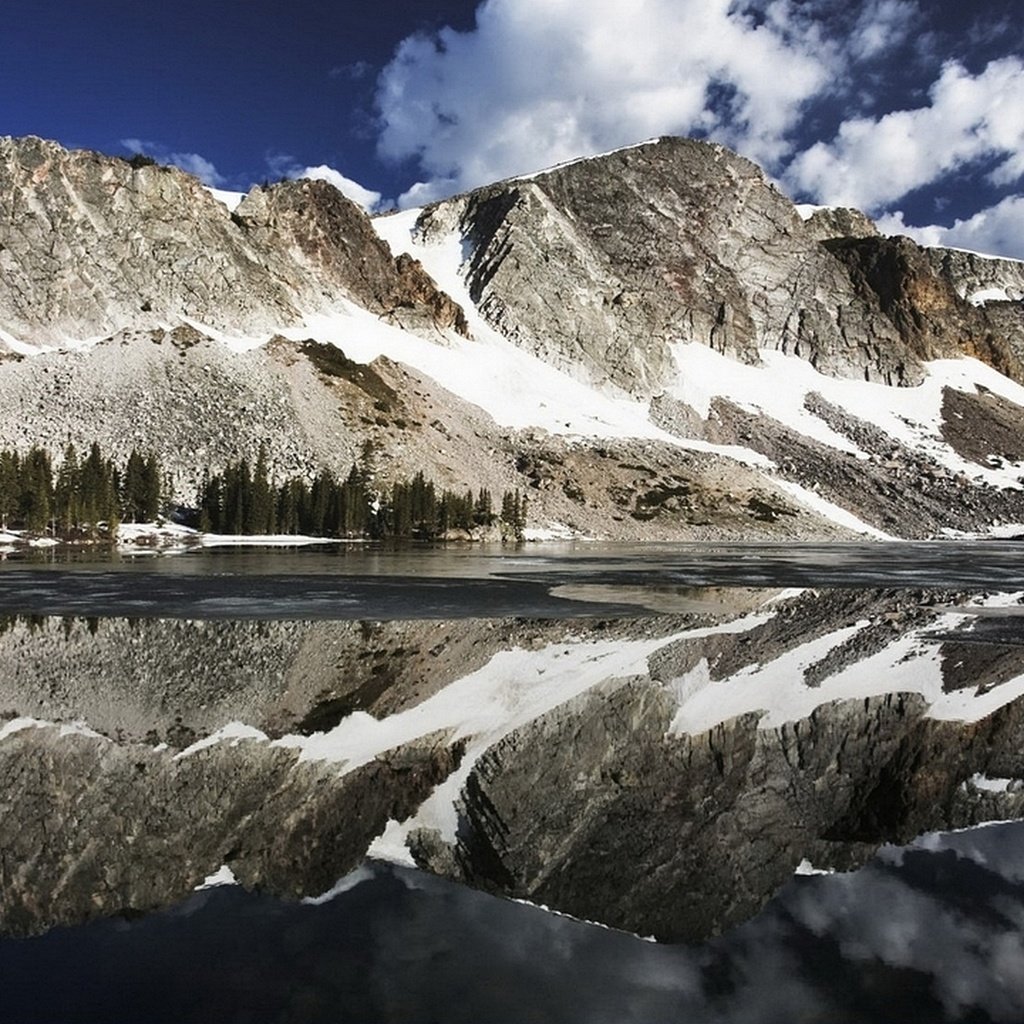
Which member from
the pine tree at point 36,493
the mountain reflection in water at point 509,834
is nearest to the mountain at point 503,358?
the pine tree at point 36,493

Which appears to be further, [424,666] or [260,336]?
[260,336]

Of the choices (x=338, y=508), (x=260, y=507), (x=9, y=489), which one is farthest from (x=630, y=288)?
(x=9, y=489)

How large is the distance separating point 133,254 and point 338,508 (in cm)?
5648

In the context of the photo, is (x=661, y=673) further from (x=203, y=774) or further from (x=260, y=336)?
(x=260, y=336)

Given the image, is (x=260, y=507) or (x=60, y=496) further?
(x=260, y=507)

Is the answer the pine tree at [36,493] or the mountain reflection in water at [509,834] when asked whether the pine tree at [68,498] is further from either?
the mountain reflection in water at [509,834]

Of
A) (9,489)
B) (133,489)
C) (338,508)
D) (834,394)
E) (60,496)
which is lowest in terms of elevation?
(338,508)

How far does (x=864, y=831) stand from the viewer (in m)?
8.62

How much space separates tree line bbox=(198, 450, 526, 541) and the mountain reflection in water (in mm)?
74238

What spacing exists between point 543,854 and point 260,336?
405ft

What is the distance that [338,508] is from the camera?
92.4m

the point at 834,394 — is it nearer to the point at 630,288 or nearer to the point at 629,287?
the point at 630,288

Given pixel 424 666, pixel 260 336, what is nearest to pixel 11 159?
pixel 260 336

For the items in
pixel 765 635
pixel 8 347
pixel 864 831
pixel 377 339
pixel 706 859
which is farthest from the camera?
pixel 377 339
